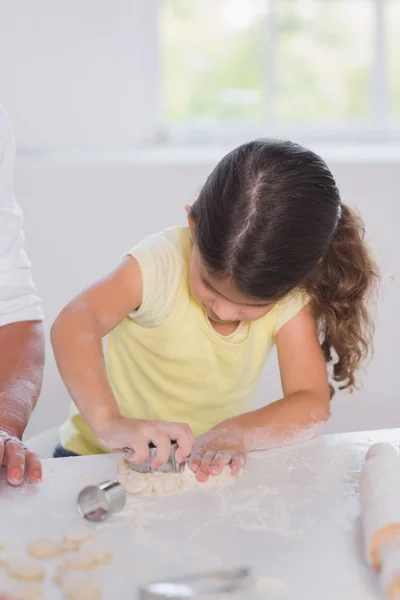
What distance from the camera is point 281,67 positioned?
2352 mm

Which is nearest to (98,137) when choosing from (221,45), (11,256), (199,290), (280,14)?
(221,45)

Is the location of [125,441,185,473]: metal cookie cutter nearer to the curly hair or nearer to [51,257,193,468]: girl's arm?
[51,257,193,468]: girl's arm

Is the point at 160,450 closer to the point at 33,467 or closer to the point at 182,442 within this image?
the point at 182,442

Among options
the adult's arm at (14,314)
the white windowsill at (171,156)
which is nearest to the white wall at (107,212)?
the white windowsill at (171,156)

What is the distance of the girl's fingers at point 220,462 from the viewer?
2.71 feet

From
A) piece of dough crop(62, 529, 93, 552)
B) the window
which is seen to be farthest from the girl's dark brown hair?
the window

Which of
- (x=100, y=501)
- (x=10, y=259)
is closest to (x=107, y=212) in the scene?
(x=10, y=259)

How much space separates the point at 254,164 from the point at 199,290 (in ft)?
0.55

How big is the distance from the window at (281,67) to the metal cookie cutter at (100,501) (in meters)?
1.74

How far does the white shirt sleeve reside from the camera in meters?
1.18

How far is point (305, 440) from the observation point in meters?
0.97

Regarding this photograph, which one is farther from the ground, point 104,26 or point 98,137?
point 104,26

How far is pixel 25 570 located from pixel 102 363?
1.27 feet

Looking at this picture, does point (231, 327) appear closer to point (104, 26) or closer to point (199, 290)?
point (199, 290)
